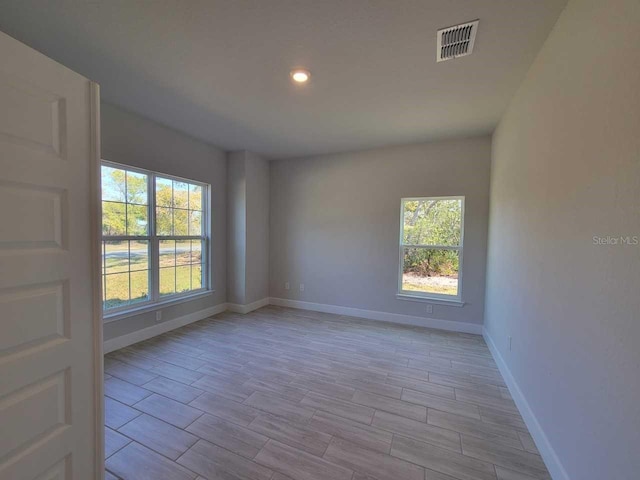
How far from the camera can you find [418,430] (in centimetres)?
186

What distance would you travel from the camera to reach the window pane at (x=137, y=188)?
3.14 m

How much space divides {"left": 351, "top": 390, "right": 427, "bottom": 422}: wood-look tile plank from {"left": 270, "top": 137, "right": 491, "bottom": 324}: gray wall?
6.49ft

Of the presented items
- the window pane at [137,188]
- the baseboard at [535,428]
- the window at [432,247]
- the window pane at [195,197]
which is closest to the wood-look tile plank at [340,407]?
the baseboard at [535,428]

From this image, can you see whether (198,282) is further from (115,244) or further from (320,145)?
(320,145)

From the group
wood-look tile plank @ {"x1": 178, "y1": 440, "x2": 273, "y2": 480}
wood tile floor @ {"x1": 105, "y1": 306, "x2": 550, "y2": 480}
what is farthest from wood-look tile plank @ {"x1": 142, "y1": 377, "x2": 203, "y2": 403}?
wood-look tile plank @ {"x1": 178, "y1": 440, "x2": 273, "y2": 480}

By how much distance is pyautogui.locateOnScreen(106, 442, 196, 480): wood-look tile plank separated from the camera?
4.88 ft

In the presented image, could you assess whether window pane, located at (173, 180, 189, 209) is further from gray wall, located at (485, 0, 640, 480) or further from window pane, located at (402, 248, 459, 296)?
gray wall, located at (485, 0, 640, 480)

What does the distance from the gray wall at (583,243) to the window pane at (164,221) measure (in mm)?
4012

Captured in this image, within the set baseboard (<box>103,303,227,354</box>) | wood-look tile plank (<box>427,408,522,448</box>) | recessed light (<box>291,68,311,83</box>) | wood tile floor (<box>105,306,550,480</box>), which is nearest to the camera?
wood tile floor (<box>105,306,550,480</box>)

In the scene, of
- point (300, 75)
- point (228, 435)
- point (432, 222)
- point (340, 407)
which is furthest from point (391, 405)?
point (300, 75)

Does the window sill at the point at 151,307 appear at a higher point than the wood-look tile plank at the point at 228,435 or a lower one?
higher

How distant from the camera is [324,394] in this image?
7.44 ft

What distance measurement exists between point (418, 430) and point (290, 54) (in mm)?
2871

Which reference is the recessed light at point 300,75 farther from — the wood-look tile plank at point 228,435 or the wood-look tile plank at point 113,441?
the wood-look tile plank at point 113,441
